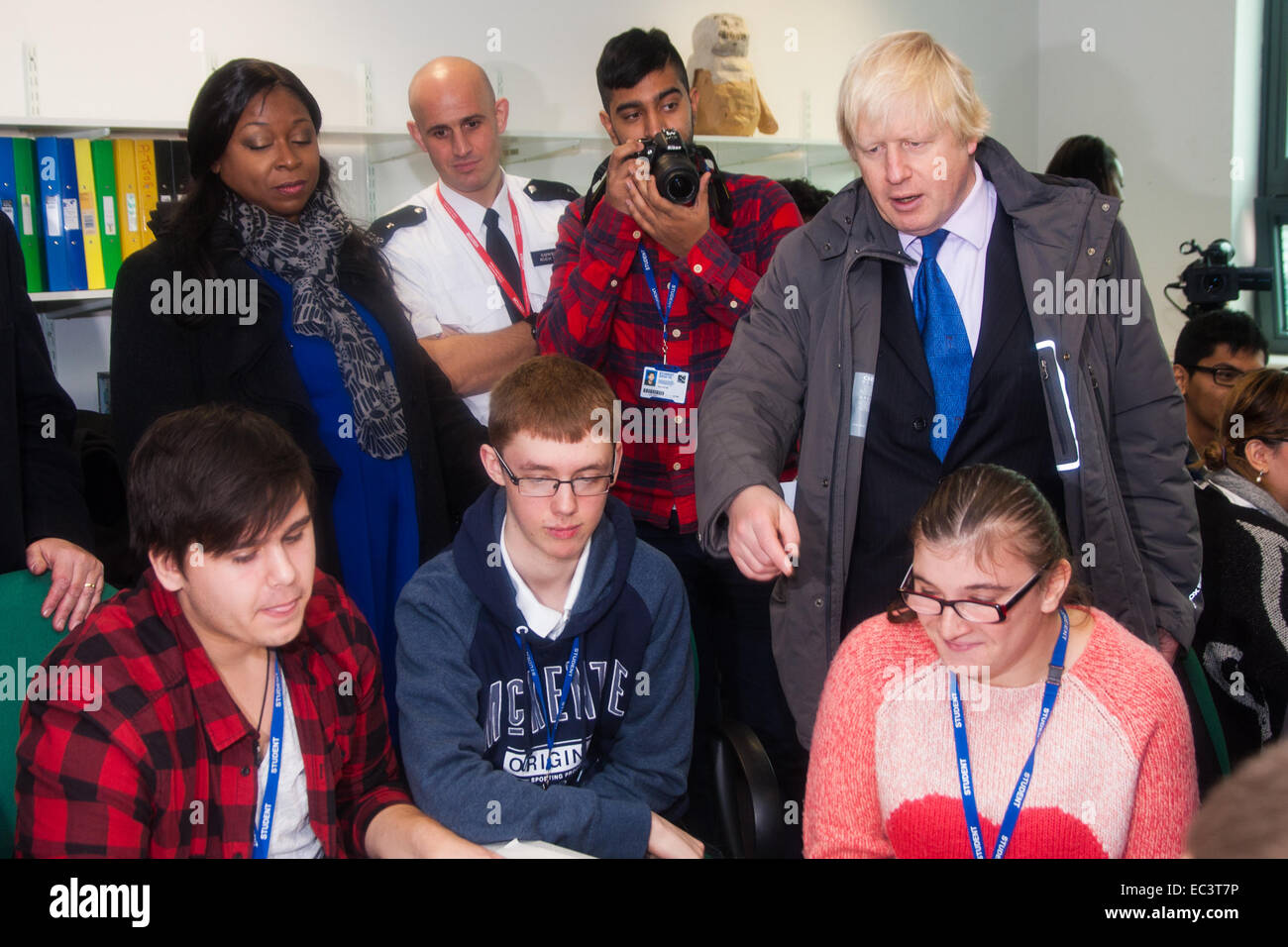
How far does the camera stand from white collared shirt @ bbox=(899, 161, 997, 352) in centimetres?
168

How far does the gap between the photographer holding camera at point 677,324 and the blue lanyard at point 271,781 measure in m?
0.84

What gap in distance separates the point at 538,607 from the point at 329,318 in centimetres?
73

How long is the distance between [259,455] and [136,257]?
763 mm

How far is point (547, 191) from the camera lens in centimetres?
275

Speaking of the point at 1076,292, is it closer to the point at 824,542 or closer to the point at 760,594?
the point at 824,542

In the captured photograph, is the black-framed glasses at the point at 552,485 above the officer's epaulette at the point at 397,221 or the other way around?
the other way around

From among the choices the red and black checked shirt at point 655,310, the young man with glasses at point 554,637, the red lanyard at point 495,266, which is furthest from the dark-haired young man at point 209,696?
the red lanyard at point 495,266

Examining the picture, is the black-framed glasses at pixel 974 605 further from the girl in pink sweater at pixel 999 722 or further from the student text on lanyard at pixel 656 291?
the student text on lanyard at pixel 656 291

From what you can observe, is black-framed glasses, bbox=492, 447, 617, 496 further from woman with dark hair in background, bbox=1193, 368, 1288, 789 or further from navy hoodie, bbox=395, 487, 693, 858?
woman with dark hair in background, bbox=1193, 368, 1288, 789

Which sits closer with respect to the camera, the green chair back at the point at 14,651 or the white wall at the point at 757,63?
the green chair back at the point at 14,651

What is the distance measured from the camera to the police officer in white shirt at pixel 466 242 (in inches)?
95.0
